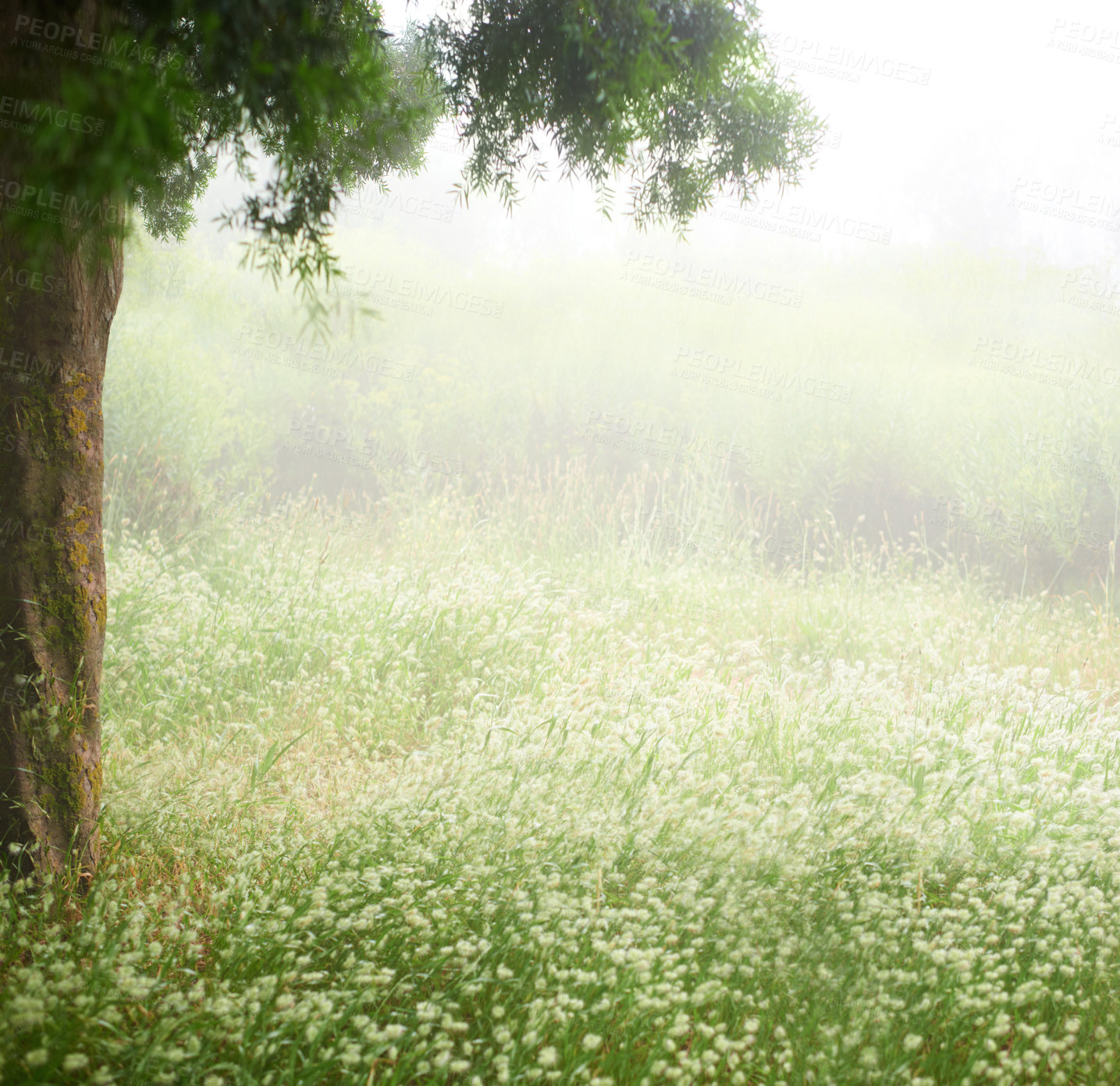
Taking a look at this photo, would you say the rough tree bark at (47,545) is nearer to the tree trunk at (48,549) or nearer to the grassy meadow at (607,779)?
the tree trunk at (48,549)

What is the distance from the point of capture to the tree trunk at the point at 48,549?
2836 mm

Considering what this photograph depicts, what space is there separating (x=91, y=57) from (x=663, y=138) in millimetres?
2558

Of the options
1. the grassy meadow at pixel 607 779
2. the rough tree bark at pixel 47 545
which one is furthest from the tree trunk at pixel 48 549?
the grassy meadow at pixel 607 779

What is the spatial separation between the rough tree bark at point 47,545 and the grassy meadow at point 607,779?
282mm

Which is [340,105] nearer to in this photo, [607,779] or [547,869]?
[547,869]

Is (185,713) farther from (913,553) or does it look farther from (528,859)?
(913,553)

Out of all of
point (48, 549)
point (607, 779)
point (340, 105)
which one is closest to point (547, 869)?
point (607, 779)

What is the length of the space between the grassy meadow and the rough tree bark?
0.28m

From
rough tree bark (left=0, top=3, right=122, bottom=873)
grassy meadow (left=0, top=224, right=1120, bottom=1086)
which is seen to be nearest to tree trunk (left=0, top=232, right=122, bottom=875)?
rough tree bark (left=0, top=3, right=122, bottom=873)

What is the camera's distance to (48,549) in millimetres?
2914

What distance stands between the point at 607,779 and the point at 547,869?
2.61 ft

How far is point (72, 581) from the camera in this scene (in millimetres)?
2975

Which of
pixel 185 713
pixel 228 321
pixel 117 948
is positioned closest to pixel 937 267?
pixel 228 321

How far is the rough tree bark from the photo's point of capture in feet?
9.30
